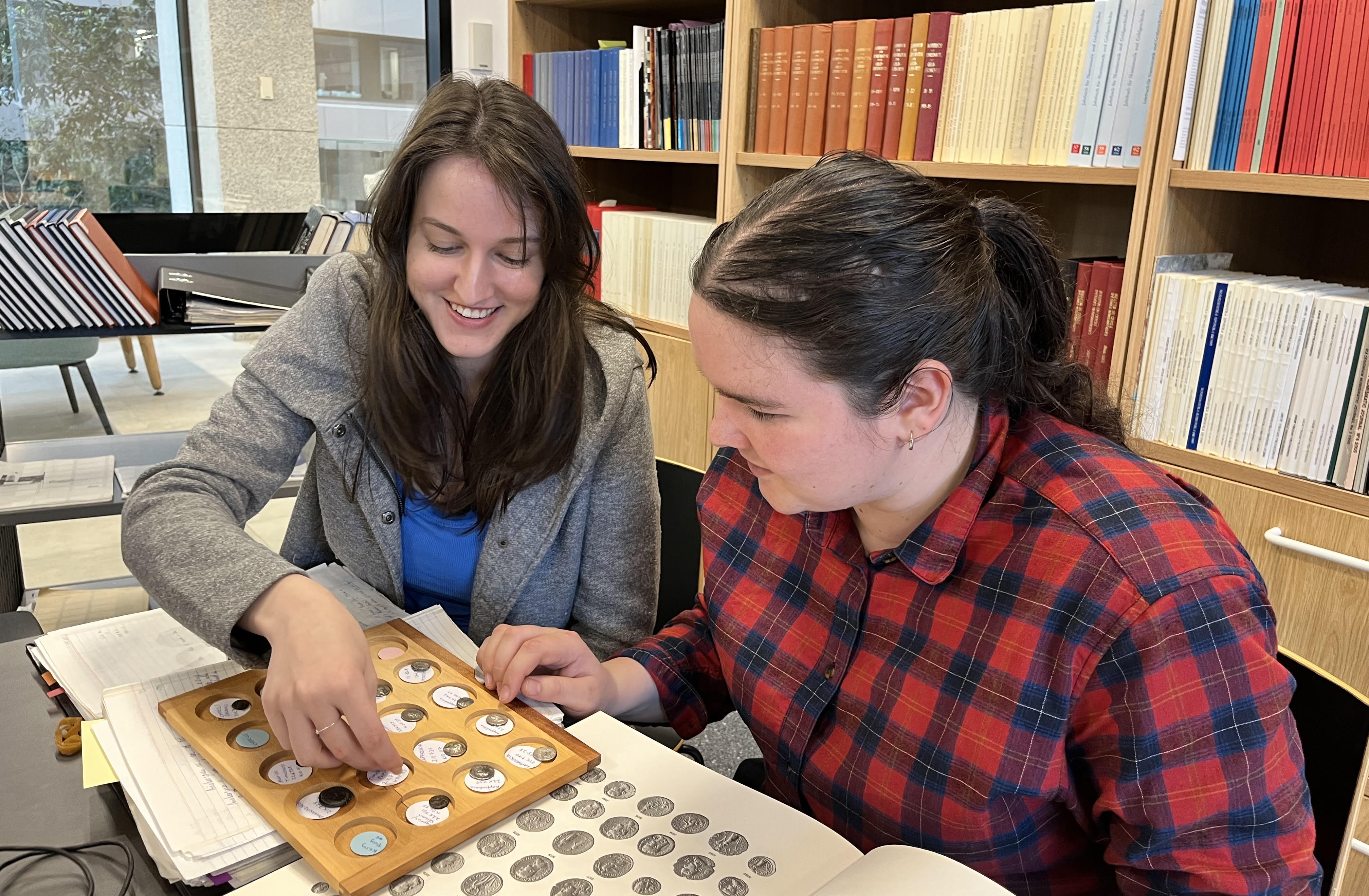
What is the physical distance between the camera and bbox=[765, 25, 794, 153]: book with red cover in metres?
2.16

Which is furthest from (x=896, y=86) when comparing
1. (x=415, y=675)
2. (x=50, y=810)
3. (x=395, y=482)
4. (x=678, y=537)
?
(x=50, y=810)

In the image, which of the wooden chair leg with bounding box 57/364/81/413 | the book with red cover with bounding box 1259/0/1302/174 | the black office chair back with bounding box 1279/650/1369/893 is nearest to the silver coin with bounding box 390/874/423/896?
the black office chair back with bounding box 1279/650/1369/893

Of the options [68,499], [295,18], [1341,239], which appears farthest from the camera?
[295,18]

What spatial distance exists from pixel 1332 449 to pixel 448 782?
1.36 m

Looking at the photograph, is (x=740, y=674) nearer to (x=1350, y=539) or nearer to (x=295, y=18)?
(x=1350, y=539)

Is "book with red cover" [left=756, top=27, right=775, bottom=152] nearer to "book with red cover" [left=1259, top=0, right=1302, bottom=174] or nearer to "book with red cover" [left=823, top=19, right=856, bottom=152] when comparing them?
"book with red cover" [left=823, top=19, right=856, bottom=152]

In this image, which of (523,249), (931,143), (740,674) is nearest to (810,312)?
(740,674)

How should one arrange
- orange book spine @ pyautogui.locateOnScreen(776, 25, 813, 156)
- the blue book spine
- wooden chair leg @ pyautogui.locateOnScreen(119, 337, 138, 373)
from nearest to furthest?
1. the blue book spine
2. orange book spine @ pyautogui.locateOnScreen(776, 25, 813, 156)
3. wooden chair leg @ pyautogui.locateOnScreen(119, 337, 138, 373)

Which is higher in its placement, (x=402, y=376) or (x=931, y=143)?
(x=931, y=143)

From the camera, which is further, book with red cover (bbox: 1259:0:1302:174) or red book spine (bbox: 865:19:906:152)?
red book spine (bbox: 865:19:906:152)

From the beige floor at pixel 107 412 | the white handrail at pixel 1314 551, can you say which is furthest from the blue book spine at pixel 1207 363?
the beige floor at pixel 107 412

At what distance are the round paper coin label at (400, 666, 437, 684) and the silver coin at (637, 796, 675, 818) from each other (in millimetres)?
238

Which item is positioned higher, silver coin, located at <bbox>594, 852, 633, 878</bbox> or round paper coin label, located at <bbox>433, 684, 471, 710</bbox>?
round paper coin label, located at <bbox>433, 684, 471, 710</bbox>

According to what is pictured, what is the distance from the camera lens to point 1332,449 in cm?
145
